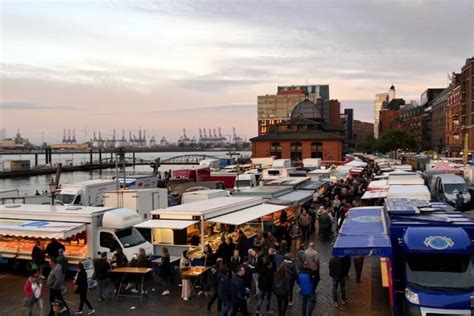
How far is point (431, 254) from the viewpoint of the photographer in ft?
35.9

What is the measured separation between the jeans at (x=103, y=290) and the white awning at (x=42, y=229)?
2794 millimetres

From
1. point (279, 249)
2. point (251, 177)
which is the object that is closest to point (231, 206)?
point (279, 249)

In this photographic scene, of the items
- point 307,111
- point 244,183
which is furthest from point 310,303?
point 307,111

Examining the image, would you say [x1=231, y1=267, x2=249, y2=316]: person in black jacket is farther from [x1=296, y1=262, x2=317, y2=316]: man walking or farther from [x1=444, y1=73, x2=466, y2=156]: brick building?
[x1=444, y1=73, x2=466, y2=156]: brick building

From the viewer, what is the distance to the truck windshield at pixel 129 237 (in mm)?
17172

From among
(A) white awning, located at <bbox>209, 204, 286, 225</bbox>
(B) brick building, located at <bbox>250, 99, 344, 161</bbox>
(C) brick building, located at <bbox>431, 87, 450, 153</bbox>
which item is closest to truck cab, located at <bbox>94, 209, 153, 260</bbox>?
(A) white awning, located at <bbox>209, 204, 286, 225</bbox>

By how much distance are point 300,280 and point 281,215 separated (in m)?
11.4

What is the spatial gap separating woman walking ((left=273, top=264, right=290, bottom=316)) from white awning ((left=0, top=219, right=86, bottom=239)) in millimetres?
7902

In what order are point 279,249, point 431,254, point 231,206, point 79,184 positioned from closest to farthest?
point 431,254, point 279,249, point 231,206, point 79,184

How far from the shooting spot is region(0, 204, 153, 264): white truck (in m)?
16.9

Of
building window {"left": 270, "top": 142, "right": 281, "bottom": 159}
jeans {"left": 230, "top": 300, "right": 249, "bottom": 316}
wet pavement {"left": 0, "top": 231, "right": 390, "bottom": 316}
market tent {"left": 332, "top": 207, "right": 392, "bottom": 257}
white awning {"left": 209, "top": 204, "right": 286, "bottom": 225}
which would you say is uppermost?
building window {"left": 270, "top": 142, "right": 281, "bottom": 159}

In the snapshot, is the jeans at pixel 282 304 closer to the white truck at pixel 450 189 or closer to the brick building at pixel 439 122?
the white truck at pixel 450 189

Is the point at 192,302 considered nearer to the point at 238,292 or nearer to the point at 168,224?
the point at 238,292

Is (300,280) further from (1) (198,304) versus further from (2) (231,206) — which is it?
(2) (231,206)
